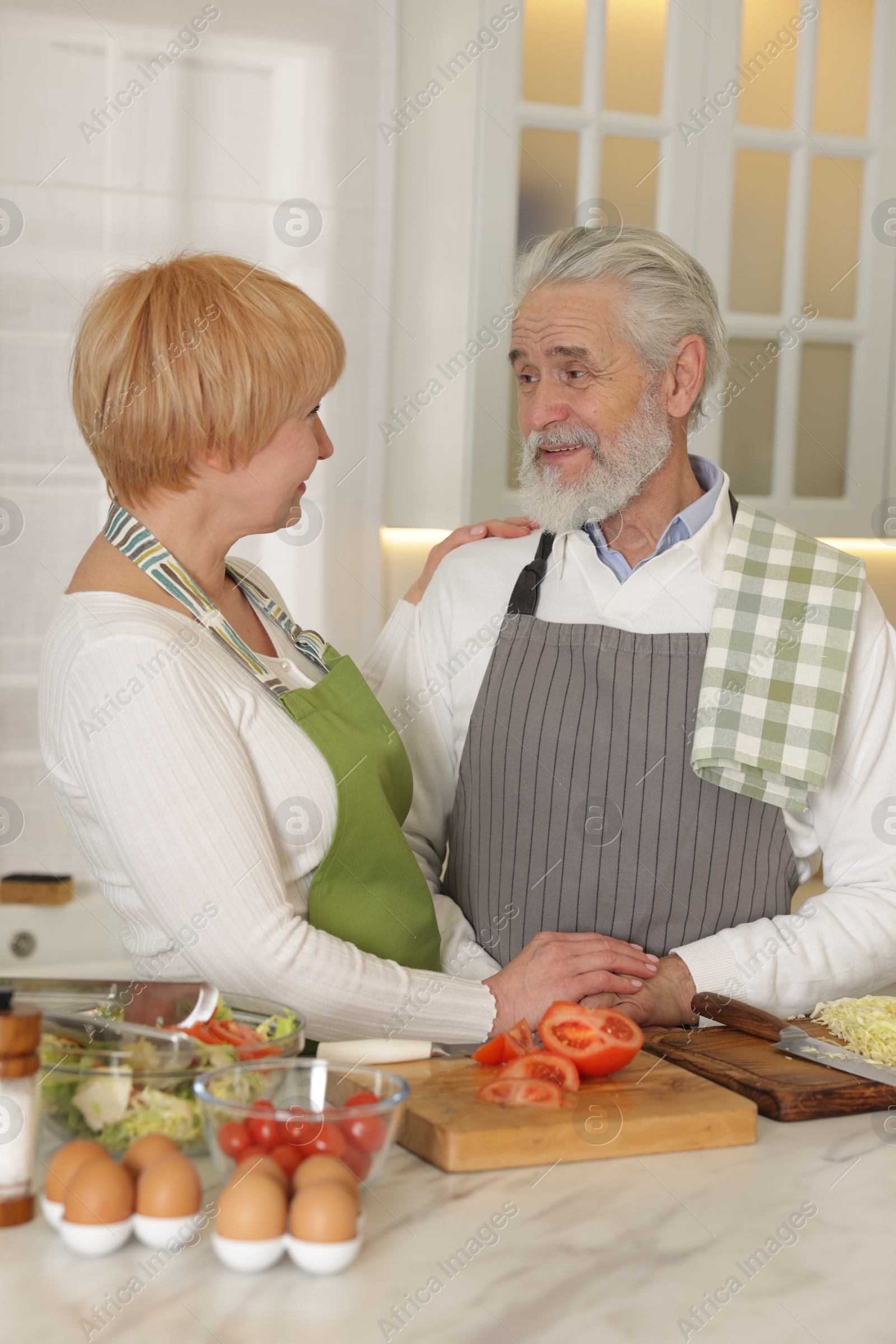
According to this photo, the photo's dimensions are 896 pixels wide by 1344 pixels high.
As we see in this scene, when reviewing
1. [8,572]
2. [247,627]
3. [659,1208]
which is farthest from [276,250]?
[659,1208]

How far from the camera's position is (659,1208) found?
974 millimetres

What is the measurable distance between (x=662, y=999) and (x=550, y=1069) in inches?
14.9

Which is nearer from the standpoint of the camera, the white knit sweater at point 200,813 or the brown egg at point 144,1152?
the brown egg at point 144,1152

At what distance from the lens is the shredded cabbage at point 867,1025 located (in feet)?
4.18

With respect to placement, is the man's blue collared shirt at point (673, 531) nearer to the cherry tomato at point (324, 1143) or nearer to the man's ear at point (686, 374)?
the man's ear at point (686, 374)

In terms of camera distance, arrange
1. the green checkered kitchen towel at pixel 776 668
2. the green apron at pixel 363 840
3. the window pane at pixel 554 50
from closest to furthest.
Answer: the green apron at pixel 363 840 → the green checkered kitchen towel at pixel 776 668 → the window pane at pixel 554 50

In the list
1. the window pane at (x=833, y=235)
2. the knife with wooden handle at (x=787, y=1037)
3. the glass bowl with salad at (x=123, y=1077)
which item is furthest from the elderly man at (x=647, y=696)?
the window pane at (x=833, y=235)

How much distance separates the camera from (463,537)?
189 cm

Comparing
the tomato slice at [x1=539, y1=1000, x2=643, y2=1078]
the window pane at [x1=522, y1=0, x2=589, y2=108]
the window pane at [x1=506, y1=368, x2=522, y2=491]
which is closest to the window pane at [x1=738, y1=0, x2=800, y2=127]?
the window pane at [x1=522, y1=0, x2=589, y2=108]

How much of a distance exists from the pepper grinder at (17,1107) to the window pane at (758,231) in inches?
105

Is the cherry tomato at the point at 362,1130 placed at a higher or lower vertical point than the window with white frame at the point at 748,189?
lower

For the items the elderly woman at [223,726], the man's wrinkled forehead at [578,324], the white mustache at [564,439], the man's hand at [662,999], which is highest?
the man's wrinkled forehead at [578,324]

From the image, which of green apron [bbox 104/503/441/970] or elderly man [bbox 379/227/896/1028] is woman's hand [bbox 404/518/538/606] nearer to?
elderly man [bbox 379/227/896/1028]

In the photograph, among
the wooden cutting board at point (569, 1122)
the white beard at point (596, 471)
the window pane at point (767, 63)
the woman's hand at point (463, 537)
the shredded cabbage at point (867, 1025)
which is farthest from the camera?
the window pane at point (767, 63)
